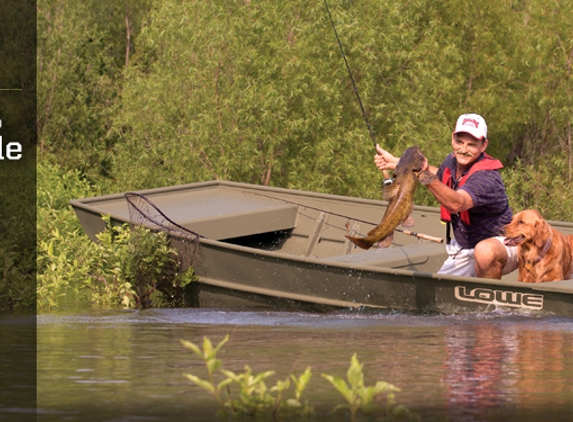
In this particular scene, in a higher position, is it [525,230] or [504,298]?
[525,230]

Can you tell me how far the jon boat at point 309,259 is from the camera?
11664mm

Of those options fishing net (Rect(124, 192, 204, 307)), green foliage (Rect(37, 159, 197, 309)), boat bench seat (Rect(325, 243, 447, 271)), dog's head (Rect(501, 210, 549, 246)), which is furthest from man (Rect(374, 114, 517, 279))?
green foliage (Rect(37, 159, 197, 309))

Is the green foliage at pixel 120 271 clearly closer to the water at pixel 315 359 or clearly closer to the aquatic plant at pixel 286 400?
the water at pixel 315 359

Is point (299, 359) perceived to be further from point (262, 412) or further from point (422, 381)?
point (262, 412)

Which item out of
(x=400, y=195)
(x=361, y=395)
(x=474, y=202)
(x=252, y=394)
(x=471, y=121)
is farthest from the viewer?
(x=471, y=121)

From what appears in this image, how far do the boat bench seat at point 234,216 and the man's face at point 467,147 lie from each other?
4932 mm

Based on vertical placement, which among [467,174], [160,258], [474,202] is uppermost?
[467,174]

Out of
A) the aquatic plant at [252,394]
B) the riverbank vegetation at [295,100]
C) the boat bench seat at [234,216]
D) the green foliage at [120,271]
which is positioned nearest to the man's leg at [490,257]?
the green foliage at [120,271]

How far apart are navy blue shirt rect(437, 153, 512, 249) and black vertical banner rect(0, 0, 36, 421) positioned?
395 cm

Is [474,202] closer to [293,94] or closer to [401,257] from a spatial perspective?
[401,257]

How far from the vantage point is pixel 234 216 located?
1608cm

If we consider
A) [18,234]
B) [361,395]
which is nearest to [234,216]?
[18,234]

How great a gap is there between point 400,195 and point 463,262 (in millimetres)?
1356

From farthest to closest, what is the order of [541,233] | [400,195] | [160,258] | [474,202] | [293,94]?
[293,94], [160,258], [541,233], [474,202], [400,195]
